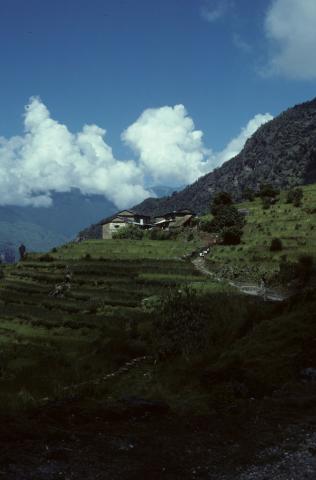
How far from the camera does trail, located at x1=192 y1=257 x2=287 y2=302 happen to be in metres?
52.0

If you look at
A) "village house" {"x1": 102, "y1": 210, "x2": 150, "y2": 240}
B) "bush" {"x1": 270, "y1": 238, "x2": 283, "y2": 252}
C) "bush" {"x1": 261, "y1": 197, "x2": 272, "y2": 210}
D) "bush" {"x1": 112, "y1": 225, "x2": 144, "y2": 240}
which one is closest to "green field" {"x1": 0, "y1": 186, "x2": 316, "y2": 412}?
"bush" {"x1": 270, "y1": 238, "x2": 283, "y2": 252}

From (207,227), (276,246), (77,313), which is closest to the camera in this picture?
(77,313)

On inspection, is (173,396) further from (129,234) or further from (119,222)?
(119,222)

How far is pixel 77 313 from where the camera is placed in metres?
66.1

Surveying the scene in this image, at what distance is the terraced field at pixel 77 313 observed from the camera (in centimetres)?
3112

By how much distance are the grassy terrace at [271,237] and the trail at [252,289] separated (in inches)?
90.8

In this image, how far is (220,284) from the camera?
6359 centimetres

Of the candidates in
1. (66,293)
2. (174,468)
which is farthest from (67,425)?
(66,293)

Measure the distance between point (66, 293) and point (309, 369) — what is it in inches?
2431

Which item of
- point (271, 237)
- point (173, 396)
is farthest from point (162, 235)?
point (173, 396)

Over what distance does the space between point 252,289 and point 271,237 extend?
2563cm

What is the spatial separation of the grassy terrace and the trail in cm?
231

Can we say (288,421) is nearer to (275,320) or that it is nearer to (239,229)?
(275,320)

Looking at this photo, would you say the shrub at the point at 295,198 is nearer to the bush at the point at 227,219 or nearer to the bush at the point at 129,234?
the bush at the point at 227,219
